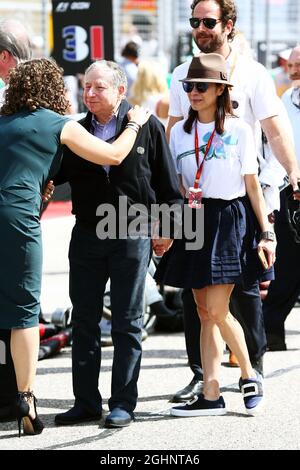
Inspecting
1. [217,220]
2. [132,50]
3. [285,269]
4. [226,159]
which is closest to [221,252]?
[217,220]

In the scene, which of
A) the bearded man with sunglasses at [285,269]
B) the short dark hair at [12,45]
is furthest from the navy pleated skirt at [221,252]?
the bearded man with sunglasses at [285,269]

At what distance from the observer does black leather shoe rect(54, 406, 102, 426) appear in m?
5.68

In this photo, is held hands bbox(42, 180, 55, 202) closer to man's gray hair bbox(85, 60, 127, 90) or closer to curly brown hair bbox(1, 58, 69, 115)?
curly brown hair bbox(1, 58, 69, 115)

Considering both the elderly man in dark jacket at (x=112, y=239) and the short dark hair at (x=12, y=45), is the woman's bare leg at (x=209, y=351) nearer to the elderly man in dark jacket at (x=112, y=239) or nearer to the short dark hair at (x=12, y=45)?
the elderly man in dark jacket at (x=112, y=239)

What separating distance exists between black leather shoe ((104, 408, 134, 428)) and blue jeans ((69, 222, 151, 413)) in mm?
43

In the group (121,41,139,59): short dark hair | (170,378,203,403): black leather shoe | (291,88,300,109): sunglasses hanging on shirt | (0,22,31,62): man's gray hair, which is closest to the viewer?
(170,378,203,403): black leather shoe

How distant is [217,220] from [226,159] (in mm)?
319

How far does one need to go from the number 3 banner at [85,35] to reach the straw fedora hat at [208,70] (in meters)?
5.24

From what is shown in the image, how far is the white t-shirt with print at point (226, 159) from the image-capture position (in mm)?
5730

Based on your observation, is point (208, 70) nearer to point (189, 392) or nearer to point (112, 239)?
point (112, 239)

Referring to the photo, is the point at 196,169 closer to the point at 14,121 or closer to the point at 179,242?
the point at 179,242

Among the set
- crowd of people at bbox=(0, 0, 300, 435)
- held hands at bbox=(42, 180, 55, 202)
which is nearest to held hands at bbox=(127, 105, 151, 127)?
crowd of people at bbox=(0, 0, 300, 435)

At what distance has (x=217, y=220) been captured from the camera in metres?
5.76
